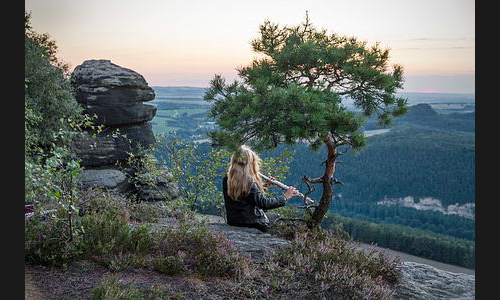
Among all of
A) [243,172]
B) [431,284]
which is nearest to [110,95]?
[243,172]

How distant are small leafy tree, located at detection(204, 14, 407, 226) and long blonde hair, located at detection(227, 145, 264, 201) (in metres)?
0.22

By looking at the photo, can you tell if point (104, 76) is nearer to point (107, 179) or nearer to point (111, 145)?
point (111, 145)

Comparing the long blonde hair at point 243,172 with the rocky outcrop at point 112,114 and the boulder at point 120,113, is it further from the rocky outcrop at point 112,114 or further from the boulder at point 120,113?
the boulder at point 120,113

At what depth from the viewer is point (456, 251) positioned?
3170 cm

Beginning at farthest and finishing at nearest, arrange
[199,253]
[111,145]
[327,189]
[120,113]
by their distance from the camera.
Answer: [120,113]
[111,145]
[327,189]
[199,253]

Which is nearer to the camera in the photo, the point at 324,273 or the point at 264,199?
the point at 324,273

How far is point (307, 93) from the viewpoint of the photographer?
744 cm

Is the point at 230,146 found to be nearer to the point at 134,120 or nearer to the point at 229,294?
the point at 229,294

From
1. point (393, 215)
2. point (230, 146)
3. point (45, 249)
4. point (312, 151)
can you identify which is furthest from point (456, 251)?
point (45, 249)

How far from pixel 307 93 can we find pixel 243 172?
162 cm

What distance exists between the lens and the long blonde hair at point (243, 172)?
786 cm

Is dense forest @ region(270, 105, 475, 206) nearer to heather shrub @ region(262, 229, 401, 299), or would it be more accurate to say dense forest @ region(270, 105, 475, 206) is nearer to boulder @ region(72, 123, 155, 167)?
boulder @ region(72, 123, 155, 167)

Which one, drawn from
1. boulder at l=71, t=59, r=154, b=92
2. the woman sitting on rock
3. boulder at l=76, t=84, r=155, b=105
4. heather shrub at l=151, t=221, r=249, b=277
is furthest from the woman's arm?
boulder at l=71, t=59, r=154, b=92
